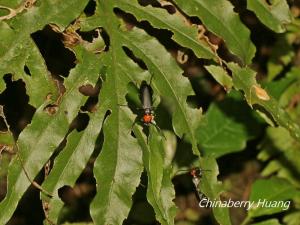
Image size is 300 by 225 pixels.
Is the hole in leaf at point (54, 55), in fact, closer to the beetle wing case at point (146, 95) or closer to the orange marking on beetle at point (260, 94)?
the beetle wing case at point (146, 95)

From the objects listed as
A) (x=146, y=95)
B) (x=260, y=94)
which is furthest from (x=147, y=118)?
(x=260, y=94)

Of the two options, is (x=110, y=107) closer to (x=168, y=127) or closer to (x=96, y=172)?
(x=96, y=172)

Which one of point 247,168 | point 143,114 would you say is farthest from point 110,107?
point 247,168

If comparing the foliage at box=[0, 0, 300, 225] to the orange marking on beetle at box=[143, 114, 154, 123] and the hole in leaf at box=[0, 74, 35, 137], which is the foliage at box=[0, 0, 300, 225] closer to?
the orange marking on beetle at box=[143, 114, 154, 123]

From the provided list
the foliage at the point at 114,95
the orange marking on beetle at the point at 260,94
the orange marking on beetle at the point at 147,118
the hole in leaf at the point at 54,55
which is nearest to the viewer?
the foliage at the point at 114,95

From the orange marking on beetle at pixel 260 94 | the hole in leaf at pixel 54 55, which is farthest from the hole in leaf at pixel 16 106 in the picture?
the orange marking on beetle at pixel 260 94

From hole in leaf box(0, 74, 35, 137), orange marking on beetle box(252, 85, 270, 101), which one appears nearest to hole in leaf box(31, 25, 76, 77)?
hole in leaf box(0, 74, 35, 137)

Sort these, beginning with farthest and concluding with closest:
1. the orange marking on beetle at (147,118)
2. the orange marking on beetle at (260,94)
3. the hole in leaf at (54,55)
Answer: the hole in leaf at (54,55), the orange marking on beetle at (260,94), the orange marking on beetle at (147,118)

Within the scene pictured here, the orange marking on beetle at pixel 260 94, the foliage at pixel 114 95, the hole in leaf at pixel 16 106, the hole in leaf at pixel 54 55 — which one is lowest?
the hole in leaf at pixel 16 106
